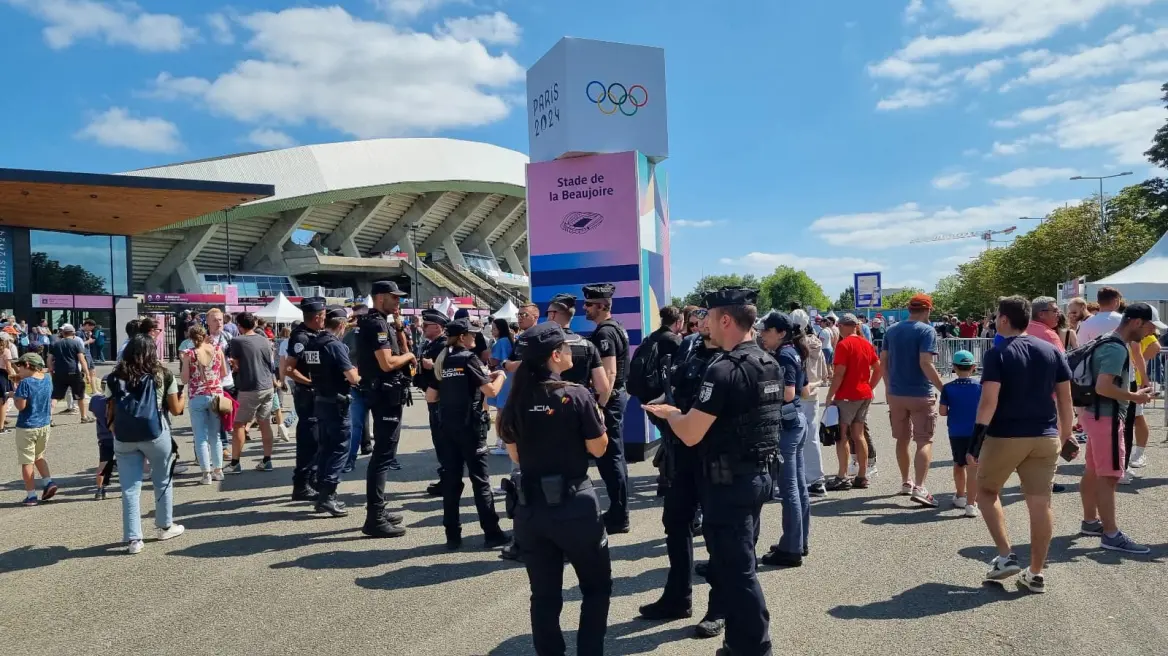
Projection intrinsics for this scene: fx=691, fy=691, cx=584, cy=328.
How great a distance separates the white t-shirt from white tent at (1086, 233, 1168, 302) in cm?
1076

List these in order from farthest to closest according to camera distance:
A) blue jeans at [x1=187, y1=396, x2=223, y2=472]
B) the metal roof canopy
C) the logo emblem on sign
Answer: the metal roof canopy → the logo emblem on sign → blue jeans at [x1=187, y1=396, x2=223, y2=472]

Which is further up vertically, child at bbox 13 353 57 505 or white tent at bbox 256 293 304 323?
white tent at bbox 256 293 304 323

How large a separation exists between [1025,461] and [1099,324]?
13.1 feet

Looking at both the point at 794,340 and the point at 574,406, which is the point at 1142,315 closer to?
the point at 794,340

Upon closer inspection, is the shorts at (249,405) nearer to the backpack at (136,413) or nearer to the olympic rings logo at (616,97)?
the backpack at (136,413)

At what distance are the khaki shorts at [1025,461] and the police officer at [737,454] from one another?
5.82ft

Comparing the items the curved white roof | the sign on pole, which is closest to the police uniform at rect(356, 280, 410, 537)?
the sign on pole

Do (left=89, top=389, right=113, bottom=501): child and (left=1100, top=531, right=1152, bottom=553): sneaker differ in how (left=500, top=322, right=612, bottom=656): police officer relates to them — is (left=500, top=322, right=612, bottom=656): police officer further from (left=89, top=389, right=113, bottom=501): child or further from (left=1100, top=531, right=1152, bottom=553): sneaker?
(left=89, top=389, right=113, bottom=501): child

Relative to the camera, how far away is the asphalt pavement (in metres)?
3.57

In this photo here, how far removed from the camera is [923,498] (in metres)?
5.96

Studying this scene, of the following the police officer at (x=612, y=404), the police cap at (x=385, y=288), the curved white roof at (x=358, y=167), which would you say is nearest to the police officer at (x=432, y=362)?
the police cap at (x=385, y=288)

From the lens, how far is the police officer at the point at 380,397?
541cm

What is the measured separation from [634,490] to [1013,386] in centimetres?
371

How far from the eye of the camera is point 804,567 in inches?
181
